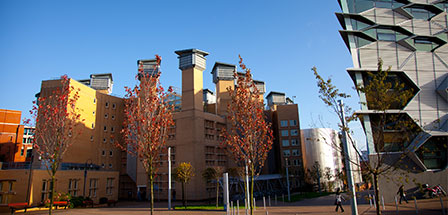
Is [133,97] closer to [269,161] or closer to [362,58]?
[362,58]

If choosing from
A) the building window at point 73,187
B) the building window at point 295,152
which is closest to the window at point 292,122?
the building window at point 295,152

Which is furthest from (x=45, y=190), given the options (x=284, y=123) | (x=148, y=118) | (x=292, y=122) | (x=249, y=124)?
(x=292, y=122)

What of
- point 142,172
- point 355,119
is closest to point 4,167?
point 142,172

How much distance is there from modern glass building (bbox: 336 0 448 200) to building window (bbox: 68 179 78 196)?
33264 millimetres

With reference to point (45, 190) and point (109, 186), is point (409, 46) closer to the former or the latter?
point (109, 186)

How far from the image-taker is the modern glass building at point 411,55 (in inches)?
1204

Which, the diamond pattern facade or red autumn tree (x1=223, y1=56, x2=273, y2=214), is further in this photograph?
the diamond pattern facade

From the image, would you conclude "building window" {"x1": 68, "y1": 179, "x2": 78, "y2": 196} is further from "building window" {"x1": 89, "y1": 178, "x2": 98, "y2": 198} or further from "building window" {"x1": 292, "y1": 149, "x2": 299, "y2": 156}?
"building window" {"x1": 292, "y1": 149, "x2": 299, "y2": 156}

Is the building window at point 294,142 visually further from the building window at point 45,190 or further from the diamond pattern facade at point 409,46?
the building window at point 45,190

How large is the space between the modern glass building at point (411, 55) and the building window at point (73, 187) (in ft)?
109

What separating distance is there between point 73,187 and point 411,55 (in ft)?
139

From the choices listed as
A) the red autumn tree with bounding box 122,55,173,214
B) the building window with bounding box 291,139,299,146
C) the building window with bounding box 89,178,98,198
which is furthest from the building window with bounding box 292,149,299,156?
the red autumn tree with bounding box 122,55,173,214

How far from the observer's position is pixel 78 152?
39.4m

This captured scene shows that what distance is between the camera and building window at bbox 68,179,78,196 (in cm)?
3192
